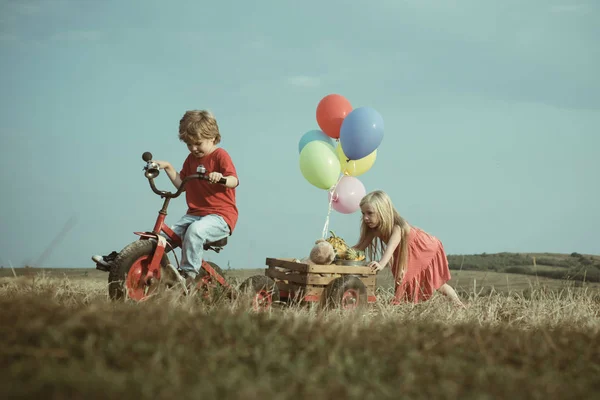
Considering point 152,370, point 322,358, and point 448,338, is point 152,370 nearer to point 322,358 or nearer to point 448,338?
point 322,358

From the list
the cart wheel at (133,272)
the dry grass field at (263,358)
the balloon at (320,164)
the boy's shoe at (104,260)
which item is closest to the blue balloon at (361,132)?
the balloon at (320,164)

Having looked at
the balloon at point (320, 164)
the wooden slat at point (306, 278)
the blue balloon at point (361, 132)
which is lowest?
the wooden slat at point (306, 278)

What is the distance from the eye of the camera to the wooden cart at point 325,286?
18.2 feet

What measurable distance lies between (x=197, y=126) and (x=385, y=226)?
2297 millimetres

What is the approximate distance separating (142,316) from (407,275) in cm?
410

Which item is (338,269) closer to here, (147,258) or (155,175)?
(147,258)

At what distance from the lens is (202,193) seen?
5.73 meters

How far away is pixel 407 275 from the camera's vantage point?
265 inches

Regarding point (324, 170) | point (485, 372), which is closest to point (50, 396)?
point (485, 372)

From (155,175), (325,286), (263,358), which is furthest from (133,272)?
(263,358)

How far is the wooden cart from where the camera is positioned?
5551mm

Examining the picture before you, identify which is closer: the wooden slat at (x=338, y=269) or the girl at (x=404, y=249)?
the wooden slat at (x=338, y=269)

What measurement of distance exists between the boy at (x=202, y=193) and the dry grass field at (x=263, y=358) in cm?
159

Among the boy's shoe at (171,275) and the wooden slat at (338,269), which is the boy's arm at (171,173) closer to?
the boy's shoe at (171,275)
